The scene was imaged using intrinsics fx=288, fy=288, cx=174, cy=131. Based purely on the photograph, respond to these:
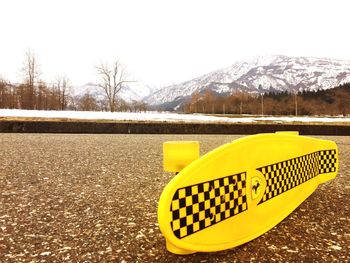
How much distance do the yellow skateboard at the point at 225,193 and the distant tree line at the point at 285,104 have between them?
203 ft

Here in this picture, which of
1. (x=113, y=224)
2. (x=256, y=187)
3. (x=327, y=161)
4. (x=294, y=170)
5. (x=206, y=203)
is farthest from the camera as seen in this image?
(x=327, y=161)

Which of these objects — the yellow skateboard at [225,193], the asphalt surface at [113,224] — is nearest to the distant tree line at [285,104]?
the asphalt surface at [113,224]

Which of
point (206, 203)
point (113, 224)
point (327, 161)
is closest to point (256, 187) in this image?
point (206, 203)

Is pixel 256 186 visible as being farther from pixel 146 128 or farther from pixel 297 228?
pixel 146 128

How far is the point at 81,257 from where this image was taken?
5.85 ft

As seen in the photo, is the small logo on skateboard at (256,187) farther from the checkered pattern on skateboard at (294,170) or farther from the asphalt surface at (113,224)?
the asphalt surface at (113,224)

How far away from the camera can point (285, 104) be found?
79.6 meters

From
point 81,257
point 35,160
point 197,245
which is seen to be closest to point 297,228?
point 197,245

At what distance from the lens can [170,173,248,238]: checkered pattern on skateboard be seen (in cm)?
165

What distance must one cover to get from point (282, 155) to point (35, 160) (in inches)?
177

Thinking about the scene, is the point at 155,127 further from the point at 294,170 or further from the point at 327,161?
the point at 294,170

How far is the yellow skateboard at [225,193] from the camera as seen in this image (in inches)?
65.4

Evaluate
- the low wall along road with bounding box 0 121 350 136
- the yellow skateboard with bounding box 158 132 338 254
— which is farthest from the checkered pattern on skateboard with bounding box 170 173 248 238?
the low wall along road with bounding box 0 121 350 136

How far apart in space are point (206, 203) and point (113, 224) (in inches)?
36.9
